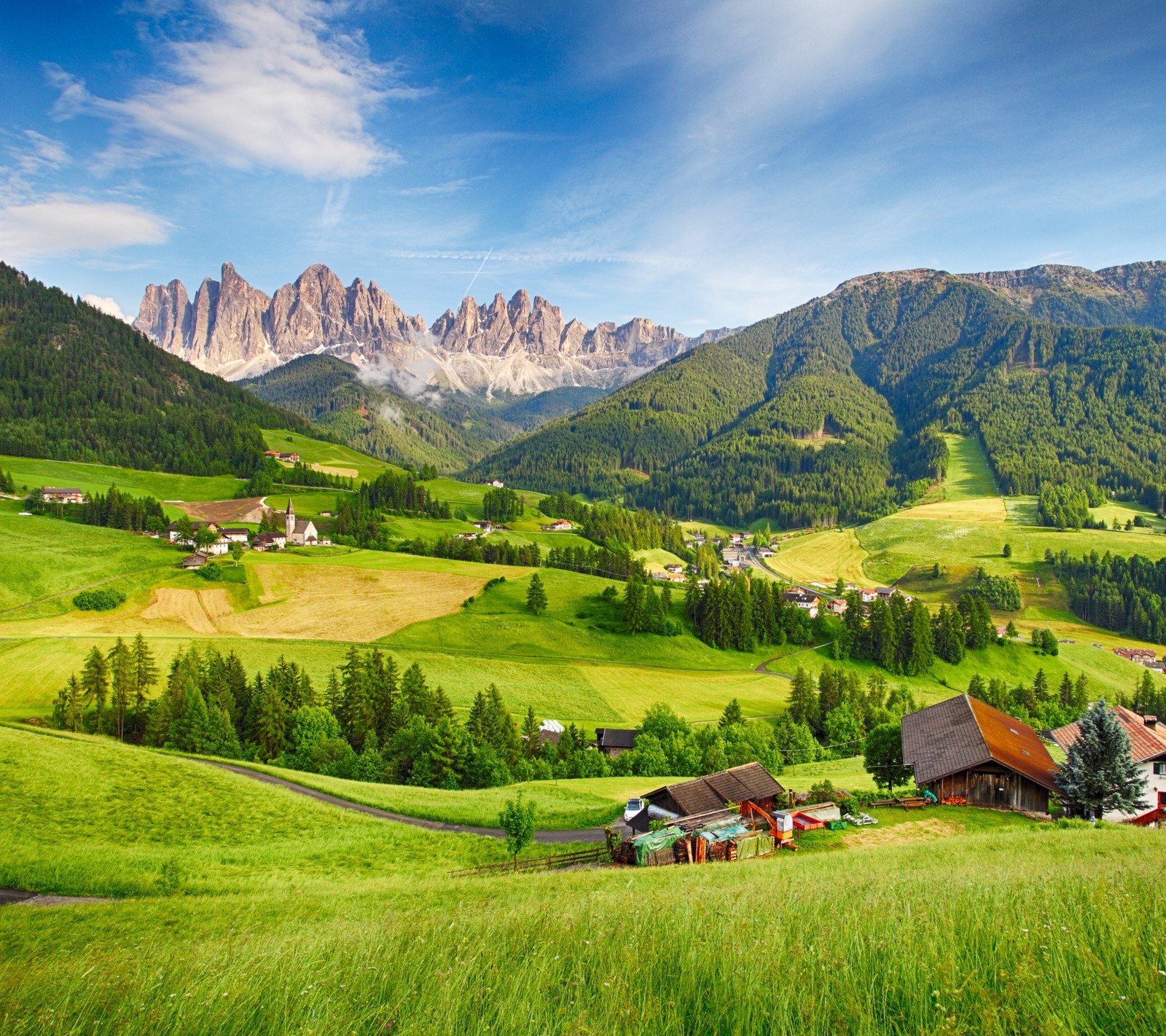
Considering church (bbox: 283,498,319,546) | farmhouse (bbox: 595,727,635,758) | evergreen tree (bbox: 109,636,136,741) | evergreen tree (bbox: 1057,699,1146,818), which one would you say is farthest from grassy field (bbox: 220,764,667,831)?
church (bbox: 283,498,319,546)

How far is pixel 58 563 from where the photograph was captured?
9625 centimetres

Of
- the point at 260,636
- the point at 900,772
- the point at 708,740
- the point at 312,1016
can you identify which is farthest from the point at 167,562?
the point at 312,1016

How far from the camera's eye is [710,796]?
3381 cm

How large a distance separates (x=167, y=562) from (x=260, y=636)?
33.4m

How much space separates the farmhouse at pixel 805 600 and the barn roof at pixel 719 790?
91158mm

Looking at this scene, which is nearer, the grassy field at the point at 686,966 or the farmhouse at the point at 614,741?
the grassy field at the point at 686,966

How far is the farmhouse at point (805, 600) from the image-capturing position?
127 m

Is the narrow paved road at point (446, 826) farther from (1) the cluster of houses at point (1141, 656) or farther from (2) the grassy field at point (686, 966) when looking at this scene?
(1) the cluster of houses at point (1141, 656)

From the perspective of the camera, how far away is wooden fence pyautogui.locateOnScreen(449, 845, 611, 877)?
26177 mm

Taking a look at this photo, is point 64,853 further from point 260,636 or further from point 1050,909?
point 260,636

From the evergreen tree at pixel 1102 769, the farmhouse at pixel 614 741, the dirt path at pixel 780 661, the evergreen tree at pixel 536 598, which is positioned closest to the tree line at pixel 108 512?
the evergreen tree at pixel 536 598

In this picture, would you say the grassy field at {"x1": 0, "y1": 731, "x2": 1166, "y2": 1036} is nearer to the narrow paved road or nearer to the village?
the village

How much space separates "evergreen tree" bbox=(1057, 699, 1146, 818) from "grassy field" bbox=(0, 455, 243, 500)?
171725 millimetres

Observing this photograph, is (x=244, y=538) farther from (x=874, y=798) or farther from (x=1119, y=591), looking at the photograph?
(x=1119, y=591)
